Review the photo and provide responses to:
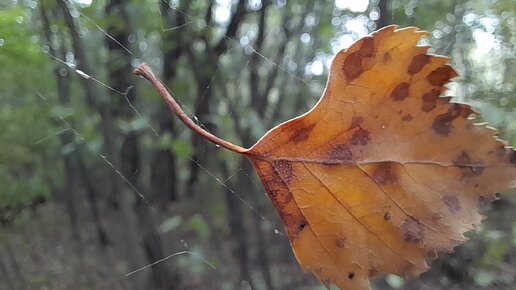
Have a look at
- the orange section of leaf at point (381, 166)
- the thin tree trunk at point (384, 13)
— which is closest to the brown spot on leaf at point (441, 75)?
the orange section of leaf at point (381, 166)

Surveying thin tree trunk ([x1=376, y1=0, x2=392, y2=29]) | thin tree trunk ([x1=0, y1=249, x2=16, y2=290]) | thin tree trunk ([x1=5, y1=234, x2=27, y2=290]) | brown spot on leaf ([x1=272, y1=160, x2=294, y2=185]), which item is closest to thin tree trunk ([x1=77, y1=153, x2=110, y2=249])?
thin tree trunk ([x1=5, y1=234, x2=27, y2=290])

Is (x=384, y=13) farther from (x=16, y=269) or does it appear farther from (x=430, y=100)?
(x=16, y=269)

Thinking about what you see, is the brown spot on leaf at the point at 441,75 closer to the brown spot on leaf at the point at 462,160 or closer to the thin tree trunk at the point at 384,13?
the brown spot on leaf at the point at 462,160

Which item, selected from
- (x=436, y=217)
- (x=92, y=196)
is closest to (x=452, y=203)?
(x=436, y=217)

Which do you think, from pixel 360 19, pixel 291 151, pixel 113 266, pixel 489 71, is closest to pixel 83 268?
pixel 113 266

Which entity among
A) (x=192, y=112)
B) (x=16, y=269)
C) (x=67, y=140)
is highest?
(x=192, y=112)

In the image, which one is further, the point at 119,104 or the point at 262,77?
the point at 262,77

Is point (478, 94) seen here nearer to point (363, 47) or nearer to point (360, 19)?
point (360, 19)
